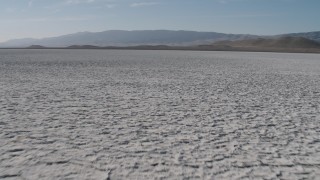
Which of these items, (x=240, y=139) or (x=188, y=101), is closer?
(x=240, y=139)

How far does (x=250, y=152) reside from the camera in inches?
153

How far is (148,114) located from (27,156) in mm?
2495

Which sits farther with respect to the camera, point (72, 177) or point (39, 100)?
point (39, 100)

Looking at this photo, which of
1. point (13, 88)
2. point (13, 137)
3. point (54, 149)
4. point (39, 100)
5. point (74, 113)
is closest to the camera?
point (54, 149)

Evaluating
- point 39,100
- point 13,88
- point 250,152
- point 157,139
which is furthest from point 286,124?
point 13,88

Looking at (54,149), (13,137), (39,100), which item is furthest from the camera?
(39,100)

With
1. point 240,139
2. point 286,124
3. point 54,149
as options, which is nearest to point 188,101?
point 286,124

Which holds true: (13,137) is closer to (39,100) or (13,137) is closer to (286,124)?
(39,100)

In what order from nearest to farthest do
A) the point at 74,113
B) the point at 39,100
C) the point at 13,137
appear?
the point at 13,137 < the point at 74,113 < the point at 39,100

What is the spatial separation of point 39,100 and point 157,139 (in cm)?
349

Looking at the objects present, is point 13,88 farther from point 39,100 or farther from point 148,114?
point 148,114

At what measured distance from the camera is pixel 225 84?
10.0 m

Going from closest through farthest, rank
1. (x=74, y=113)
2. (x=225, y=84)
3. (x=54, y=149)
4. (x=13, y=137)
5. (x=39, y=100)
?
(x=54, y=149) < (x=13, y=137) < (x=74, y=113) < (x=39, y=100) < (x=225, y=84)

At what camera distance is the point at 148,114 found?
5801 millimetres
